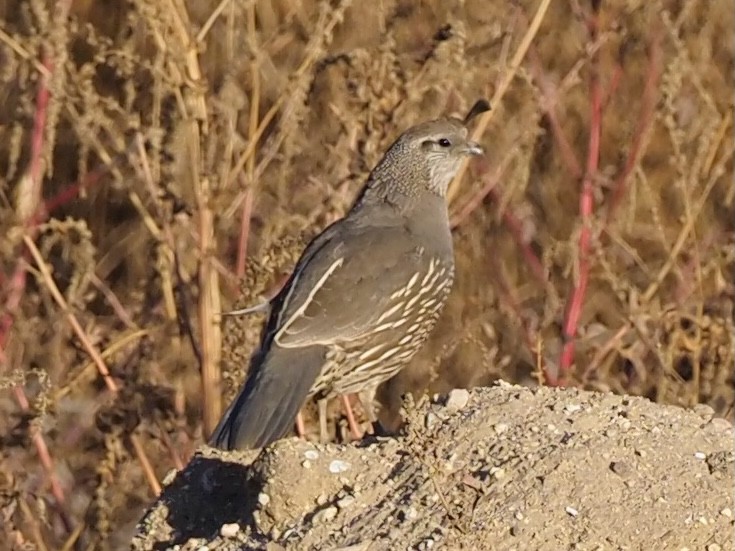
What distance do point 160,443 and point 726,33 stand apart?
337 centimetres

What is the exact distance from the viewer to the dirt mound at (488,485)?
3695 millimetres

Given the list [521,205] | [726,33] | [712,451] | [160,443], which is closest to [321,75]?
[521,205]

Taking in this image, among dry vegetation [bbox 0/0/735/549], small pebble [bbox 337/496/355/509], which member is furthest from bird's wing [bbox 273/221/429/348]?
small pebble [bbox 337/496/355/509]

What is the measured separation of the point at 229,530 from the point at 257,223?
2.44 metres

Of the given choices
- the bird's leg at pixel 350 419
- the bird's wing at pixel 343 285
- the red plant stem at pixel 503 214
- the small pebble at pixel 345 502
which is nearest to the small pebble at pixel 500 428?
the small pebble at pixel 345 502

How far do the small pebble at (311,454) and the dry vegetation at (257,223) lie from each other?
91 cm

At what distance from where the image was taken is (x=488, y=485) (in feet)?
12.6

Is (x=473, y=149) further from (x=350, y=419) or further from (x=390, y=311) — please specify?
(x=350, y=419)

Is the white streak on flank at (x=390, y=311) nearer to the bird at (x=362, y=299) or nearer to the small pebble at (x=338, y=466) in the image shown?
the bird at (x=362, y=299)

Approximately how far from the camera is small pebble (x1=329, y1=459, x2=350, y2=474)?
13.1 feet

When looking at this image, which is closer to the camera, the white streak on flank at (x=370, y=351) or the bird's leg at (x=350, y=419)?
the white streak on flank at (x=370, y=351)

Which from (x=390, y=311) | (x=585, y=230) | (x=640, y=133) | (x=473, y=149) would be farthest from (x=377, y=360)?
(x=640, y=133)

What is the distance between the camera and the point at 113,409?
18.2 feet

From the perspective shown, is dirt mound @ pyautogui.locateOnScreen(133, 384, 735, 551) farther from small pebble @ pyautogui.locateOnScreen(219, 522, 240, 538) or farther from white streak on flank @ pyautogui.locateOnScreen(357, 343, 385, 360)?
white streak on flank @ pyautogui.locateOnScreen(357, 343, 385, 360)
